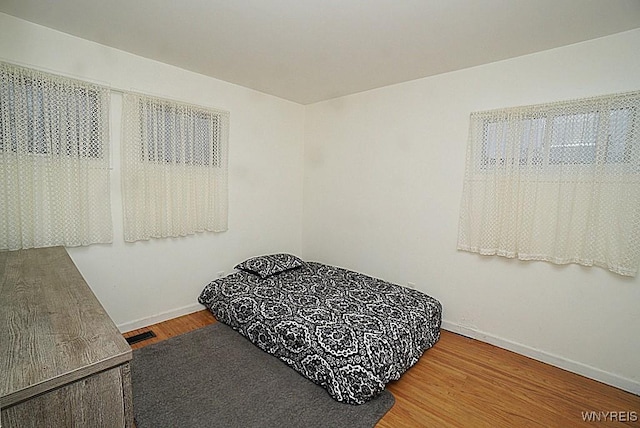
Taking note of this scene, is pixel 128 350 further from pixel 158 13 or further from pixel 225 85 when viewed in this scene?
pixel 225 85

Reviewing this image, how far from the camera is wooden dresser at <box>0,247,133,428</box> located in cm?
74

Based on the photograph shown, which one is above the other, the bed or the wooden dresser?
the wooden dresser

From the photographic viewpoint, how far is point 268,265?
3309mm

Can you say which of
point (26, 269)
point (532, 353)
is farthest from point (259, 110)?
point (532, 353)

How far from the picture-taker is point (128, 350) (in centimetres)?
89

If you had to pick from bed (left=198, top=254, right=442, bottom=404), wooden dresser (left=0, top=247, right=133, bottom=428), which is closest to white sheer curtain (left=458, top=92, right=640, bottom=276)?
bed (left=198, top=254, right=442, bottom=404)

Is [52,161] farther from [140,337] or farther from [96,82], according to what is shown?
[140,337]

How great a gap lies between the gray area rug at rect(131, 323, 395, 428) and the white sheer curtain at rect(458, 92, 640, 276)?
169 centimetres

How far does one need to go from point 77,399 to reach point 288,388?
1.44 metres

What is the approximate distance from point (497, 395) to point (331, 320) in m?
1.22

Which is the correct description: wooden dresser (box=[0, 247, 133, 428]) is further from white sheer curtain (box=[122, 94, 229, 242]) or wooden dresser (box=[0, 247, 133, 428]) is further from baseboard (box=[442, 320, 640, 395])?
baseboard (box=[442, 320, 640, 395])

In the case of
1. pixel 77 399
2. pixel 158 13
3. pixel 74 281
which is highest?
pixel 158 13

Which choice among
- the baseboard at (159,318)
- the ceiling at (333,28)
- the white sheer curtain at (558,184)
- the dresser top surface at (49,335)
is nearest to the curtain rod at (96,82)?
the ceiling at (333,28)

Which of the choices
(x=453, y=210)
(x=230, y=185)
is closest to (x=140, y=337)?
(x=230, y=185)
